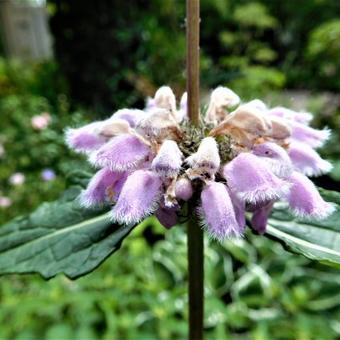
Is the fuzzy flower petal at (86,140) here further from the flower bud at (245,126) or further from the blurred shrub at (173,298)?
the blurred shrub at (173,298)

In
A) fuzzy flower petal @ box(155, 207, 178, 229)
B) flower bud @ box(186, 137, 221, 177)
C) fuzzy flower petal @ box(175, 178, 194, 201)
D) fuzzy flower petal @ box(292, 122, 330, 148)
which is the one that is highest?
flower bud @ box(186, 137, 221, 177)

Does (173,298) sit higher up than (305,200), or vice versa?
(305,200)

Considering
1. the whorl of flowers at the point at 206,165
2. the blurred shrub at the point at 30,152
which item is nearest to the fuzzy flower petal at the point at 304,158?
the whorl of flowers at the point at 206,165

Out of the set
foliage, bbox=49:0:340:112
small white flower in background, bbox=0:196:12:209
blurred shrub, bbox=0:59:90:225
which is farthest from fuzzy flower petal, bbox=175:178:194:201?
small white flower in background, bbox=0:196:12:209

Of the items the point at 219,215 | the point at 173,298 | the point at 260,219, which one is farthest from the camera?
the point at 173,298

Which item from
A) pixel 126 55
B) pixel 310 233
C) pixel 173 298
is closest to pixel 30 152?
pixel 126 55

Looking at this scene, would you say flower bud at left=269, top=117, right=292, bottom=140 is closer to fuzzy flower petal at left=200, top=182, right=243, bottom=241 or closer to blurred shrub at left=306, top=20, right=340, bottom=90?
fuzzy flower petal at left=200, top=182, right=243, bottom=241

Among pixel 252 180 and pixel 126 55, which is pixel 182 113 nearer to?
pixel 252 180
